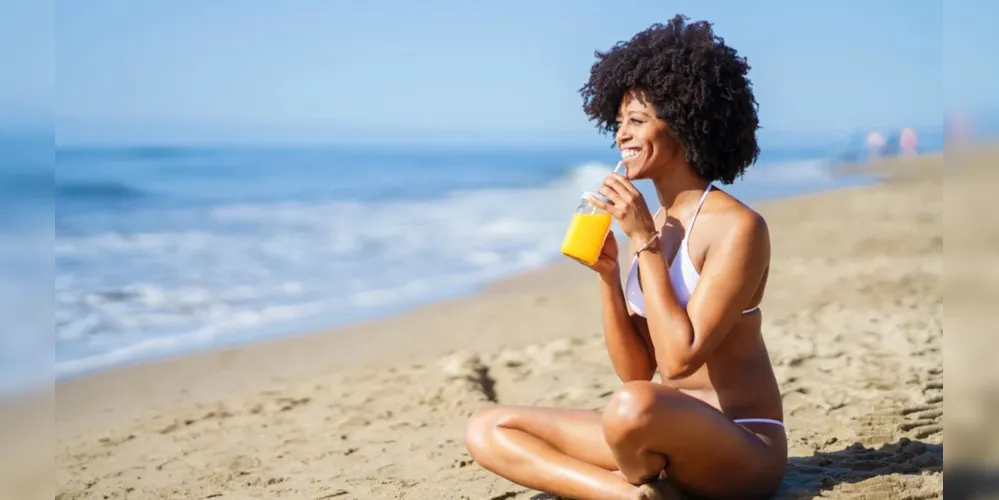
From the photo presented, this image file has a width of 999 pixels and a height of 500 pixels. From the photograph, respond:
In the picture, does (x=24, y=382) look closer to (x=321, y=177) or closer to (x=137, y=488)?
(x=137, y=488)

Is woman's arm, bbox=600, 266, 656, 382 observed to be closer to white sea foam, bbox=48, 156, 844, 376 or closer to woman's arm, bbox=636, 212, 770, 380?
woman's arm, bbox=636, 212, 770, 380

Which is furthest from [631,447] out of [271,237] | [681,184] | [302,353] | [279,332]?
[271,237]

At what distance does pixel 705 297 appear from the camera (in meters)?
3.08

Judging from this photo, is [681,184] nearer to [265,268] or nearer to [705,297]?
[705,297]

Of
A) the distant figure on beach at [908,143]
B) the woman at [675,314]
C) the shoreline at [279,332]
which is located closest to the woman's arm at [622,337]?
the woman at [675,314]

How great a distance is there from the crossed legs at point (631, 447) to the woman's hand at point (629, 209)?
1.57 feet

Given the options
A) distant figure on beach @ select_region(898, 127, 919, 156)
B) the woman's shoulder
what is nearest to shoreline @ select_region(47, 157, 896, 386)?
the woman's shoulder

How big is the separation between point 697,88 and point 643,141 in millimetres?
246

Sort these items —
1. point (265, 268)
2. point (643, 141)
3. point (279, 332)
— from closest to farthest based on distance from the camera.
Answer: point (643, 141), point (279, 332), point (265, 268)

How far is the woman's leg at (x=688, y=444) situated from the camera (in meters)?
2.96

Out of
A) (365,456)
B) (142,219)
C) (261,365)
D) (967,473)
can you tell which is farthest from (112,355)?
(142,219)

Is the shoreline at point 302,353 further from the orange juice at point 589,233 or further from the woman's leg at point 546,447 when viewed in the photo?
the orange juice at point 589,233

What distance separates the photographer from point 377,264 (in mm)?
11602

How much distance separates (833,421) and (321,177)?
2417cm
